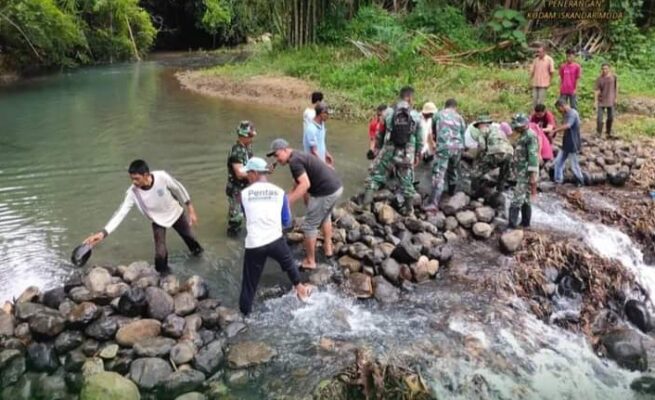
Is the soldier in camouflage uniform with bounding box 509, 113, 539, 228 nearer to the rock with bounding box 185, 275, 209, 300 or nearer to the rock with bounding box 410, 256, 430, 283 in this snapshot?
the rock with bounding box 410, 256, 430, 283

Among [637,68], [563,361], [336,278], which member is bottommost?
[563,361]

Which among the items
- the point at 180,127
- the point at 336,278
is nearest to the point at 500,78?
the point at 180,127

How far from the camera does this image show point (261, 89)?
67.6ft

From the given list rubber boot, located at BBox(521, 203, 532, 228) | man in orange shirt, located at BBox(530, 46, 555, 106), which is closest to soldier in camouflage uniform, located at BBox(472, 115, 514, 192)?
rubber boot, located at BBox(521, 203, 532, 228)

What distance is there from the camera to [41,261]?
8.05 meters

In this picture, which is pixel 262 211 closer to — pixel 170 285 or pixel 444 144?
pixel 170 285

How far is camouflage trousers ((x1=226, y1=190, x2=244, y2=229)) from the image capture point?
8.34 meters

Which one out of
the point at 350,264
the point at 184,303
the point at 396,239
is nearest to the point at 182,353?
the point at 184,303

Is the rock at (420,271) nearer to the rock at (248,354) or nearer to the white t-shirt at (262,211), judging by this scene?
the white t-shirt at (262,211)

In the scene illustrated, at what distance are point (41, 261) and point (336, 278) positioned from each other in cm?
405

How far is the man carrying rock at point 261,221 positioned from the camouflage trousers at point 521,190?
12.4 ft

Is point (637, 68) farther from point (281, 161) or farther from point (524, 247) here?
point (281, 161)

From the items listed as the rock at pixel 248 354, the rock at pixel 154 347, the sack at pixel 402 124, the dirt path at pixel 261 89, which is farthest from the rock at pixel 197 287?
the dirt path at pixel 261 89

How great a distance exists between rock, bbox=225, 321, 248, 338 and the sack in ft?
12.2
